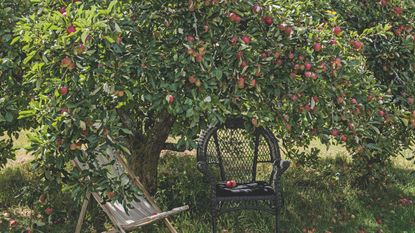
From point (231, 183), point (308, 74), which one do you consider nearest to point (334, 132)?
point (308, 74)

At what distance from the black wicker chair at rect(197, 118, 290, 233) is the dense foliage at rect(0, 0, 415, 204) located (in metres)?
0.76

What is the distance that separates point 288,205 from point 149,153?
160cm

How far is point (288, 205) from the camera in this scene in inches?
215

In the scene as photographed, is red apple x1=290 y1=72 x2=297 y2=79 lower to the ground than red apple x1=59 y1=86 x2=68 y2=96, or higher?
higher

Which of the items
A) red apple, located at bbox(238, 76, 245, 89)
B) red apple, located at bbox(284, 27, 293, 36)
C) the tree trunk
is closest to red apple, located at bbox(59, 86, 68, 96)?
red apple, located at bbox(238, 76, 245, 89)

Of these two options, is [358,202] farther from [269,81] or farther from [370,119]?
[269,81]

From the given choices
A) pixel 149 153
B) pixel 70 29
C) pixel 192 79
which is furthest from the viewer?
pixel 149 153

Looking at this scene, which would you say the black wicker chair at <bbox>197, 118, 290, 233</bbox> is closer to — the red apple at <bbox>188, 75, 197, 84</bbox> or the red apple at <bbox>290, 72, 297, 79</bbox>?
the red apple at <bbox>290, 72, 297, 79</bbox>

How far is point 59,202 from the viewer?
5.37 metres

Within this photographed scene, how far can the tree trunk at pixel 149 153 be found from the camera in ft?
16.7

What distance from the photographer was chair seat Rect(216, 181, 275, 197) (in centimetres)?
419

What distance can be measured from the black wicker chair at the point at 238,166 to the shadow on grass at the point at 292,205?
1.14 ft

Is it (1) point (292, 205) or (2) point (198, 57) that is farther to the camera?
(1) point (292, 205)

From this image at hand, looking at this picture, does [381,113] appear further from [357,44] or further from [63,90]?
[63,90]
